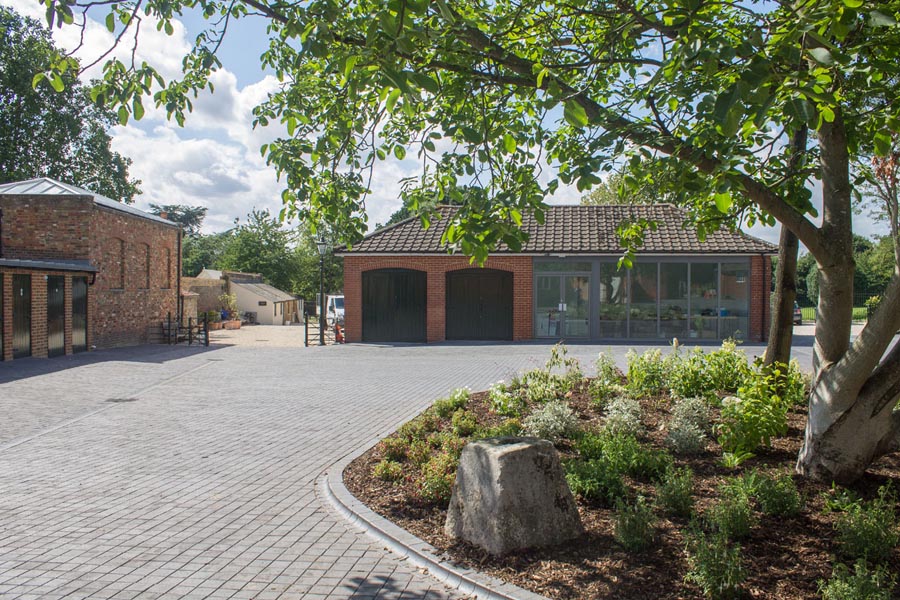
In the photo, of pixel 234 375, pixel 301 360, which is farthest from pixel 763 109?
pixel 301 360

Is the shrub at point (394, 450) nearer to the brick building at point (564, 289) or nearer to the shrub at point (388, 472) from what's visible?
the shrub at point (388, 472)

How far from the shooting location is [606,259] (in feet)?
76.1

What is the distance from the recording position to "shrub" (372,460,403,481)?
20.4 feet

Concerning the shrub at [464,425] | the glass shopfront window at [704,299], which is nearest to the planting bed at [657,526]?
the shrub at [464,425]

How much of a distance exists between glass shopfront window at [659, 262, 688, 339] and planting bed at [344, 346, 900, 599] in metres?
16.1

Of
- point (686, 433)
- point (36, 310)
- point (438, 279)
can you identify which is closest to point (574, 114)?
point (686, 433)

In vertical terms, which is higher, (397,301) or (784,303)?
(397,301)

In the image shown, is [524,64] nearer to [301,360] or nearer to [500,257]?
[301,360]

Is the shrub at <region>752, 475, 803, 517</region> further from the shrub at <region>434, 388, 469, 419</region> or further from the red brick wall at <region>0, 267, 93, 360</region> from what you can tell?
the red brick wall at <region>0, 267, 93, 360</region>

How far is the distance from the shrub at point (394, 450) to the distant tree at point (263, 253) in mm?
52414

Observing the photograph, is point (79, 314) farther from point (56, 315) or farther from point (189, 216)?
point (189, 216)

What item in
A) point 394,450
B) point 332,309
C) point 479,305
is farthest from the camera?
point 332,309

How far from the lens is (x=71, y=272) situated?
20.0 metres

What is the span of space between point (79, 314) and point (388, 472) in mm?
18207
